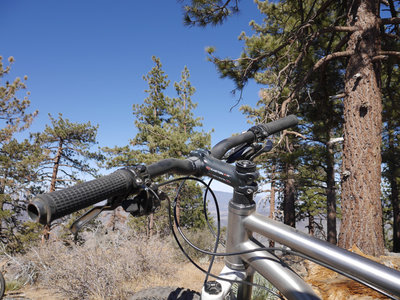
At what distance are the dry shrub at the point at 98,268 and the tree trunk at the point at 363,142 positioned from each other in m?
4.89

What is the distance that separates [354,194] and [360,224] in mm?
565

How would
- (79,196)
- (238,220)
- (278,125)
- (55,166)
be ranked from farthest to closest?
1. (55,166)
2. (278,125)
3. (238,220)
4. (79,196)

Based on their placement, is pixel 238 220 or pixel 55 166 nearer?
pixel 238 220

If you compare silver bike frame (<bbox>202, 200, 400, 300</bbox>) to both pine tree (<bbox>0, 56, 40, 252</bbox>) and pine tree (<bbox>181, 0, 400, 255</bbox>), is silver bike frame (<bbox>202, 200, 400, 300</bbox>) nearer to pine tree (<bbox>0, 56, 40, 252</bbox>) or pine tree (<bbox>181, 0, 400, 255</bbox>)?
pine tree (<bbox>181, 0, 400, 255</bbox>)

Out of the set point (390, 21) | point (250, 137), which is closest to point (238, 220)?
point (250, 137)

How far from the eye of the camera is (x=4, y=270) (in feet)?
25.5

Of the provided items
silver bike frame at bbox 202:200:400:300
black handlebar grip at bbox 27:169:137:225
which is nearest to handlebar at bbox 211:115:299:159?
silver bike frame at bbox 202:200:400:300

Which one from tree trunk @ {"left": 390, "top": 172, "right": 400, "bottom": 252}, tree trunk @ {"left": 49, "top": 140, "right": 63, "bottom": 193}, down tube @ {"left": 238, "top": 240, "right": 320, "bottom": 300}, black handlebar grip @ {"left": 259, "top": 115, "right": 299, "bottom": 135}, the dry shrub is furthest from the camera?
tree trunk @ {"left": 49, "top": 140, "right": 63, "bottom": 193}

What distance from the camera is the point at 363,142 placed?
447 cm

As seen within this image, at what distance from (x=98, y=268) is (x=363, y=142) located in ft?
20.6

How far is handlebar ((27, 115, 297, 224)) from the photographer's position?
664mm

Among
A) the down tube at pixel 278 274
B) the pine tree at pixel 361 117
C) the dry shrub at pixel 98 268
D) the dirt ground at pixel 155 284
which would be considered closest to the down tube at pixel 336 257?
the down tube at pixel 278 274

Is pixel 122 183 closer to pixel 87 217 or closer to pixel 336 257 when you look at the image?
pixel 87 217

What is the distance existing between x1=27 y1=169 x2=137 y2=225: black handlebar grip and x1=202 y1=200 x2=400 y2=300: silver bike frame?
59 cm
